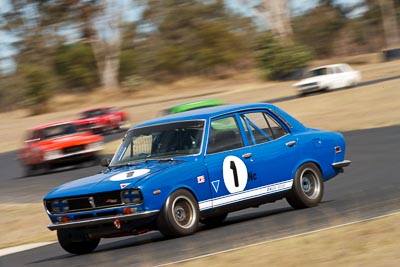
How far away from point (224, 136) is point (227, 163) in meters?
0.41

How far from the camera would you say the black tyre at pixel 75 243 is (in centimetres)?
940

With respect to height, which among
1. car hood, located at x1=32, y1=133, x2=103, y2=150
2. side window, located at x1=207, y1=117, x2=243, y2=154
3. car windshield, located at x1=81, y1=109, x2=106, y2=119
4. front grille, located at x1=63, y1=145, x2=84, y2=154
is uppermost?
car windshield, located at x1=81, y1=109, x2=106, y2=119

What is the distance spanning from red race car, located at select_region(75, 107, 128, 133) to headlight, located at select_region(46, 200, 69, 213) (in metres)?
27.2

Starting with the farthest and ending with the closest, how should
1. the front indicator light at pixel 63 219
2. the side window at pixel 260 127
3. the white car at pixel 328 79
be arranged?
1. the white car at pixel 328 79
2. the side window at pixel 260 127
3. the front indicator light at pixel 63 219

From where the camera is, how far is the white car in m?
41.9

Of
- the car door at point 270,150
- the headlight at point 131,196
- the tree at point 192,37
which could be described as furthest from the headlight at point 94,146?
the tree at point 192,37

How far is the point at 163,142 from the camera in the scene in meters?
10.1

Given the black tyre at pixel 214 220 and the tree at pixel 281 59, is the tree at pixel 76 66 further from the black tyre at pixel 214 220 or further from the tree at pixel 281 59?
the black tyre at pixel 214 220

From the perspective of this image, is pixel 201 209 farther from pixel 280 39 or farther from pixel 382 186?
pixel 280 39

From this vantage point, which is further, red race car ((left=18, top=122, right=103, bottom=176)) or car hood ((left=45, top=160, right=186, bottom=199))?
red race car ((left=18, top=122, right=103, bottom=176))

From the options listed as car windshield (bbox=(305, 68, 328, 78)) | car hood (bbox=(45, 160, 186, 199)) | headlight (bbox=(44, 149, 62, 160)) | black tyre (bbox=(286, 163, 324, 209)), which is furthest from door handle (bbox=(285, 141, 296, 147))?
car windshield (bbox=(305, 68, 328, 78))

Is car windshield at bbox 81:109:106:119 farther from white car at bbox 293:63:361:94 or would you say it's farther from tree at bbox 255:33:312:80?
tree at bbox 255:33:312:80

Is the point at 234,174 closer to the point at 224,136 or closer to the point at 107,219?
the point at 224,136

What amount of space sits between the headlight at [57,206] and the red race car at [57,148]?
1484cm
